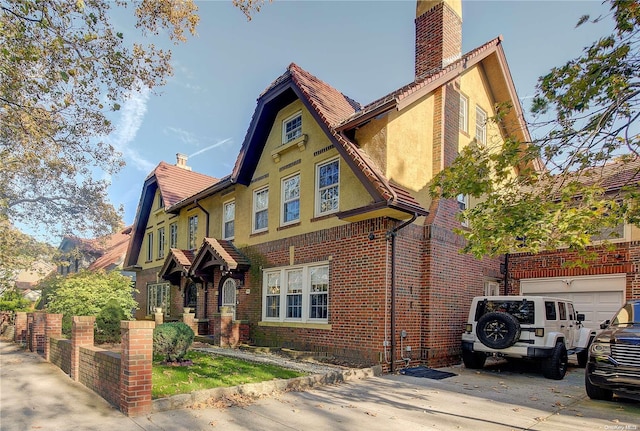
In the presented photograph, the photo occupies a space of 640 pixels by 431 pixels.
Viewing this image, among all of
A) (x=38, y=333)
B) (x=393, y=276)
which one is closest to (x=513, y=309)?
(x=393, y=276)

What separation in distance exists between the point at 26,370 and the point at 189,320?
6644 millimetres

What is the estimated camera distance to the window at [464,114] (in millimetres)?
13656

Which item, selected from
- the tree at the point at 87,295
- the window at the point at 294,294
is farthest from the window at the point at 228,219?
the window at the point at 294,294

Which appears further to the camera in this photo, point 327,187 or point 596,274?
point 596,274

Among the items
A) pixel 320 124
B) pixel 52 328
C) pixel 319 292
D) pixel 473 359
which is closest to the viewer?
pixel 473 359

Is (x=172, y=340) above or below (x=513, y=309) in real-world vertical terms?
below

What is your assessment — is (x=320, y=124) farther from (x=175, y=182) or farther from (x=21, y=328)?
(x=175, y=182)

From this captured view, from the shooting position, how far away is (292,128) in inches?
568

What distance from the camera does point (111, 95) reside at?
9.55 meters

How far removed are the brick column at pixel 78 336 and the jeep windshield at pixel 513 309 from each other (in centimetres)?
903

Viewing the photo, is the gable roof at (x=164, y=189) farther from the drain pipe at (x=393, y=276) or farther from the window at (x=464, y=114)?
the window at (x=464, y=114)

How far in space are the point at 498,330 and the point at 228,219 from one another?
11.2 m

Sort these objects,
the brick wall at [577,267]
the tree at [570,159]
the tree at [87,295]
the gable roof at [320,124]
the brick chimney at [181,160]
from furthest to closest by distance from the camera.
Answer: the brick chimney at [181,160] → the tree at [87,295] → the brick wall at [577,267] → the gable roof at [320,124] → the tree at [570,159]

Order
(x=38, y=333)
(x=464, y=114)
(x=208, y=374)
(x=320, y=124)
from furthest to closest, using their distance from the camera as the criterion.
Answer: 1. (x=464, y=114)
2. (x=38, y=333)
3. (x=320, y=124)
4. (x=208, y=374)
